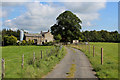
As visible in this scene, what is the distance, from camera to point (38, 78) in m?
8.70

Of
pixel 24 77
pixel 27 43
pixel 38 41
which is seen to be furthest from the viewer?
pixel 38 41

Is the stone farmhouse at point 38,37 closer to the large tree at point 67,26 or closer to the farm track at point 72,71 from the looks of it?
the large tree at point 67,26

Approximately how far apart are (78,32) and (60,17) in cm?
918

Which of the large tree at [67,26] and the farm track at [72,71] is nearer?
the farm track at [72,71]

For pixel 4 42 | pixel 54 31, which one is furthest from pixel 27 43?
pixel 54 31

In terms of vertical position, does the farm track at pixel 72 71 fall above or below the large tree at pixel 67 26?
below

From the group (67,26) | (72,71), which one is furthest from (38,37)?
(72,71)

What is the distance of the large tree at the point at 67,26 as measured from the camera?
185 ft

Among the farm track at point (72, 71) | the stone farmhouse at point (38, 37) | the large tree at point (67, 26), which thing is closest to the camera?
the farm track at point (72, 71)

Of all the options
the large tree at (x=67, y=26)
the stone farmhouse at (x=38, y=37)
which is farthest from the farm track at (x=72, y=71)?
the stone farmhouse at (x=38, y=37)

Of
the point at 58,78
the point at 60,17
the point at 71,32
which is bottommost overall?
the point at 58,78

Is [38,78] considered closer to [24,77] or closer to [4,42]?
[24,77]

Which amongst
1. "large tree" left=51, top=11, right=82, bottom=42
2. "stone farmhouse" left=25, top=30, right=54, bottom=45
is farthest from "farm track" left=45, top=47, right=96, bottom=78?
"stone farmhouse" left=25, top=30, right=54, bottom=45

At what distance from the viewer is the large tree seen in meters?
56.4
